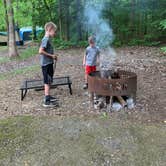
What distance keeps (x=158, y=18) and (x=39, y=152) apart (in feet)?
41.2

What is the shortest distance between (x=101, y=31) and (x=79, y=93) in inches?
150

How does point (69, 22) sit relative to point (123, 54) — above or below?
above

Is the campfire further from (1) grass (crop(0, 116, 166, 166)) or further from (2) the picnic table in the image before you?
(2) the picnic table

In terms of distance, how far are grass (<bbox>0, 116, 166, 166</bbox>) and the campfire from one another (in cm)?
57

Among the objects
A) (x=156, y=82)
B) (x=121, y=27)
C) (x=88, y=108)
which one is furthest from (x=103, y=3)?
(x=88, y=108)

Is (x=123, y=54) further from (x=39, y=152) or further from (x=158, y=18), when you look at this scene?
(x=39, y=152)

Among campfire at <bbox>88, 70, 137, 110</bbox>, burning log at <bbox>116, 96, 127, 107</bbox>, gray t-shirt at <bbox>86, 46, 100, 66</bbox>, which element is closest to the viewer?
campfire at <bbox>88, 70, 137, 110</bbox>

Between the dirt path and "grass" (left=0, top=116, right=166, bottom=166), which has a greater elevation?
the dirt path

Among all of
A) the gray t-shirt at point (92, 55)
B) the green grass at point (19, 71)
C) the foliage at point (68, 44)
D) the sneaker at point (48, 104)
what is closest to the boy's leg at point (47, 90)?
the sneaker at point (48, 104)

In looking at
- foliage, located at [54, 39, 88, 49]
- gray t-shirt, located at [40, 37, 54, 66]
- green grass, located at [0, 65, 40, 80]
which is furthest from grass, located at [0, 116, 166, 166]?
foliage, located at [54, 39, 88, 49]

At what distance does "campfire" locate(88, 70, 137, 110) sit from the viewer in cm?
551

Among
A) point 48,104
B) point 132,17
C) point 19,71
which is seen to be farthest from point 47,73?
point 132,17

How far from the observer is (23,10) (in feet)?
54.6

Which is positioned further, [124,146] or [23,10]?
[23,10]
